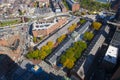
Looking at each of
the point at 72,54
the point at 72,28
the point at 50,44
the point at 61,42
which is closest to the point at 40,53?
the point at 50,44

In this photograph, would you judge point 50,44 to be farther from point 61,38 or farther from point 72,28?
point 72,28

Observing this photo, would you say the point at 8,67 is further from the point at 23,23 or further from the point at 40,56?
the point at 23,23

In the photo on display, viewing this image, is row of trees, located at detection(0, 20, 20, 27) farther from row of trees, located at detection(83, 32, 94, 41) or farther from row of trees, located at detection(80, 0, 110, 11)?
row of trees, located at detection(80, 0, 110, 11)

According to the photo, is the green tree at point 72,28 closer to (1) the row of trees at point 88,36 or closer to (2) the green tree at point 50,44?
(1) the row of trees at point 88,36

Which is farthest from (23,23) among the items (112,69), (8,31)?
(112,69)

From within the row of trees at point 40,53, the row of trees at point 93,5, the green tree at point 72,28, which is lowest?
the row of trees at point 40,53

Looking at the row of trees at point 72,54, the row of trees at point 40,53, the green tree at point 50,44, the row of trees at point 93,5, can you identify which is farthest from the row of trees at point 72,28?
the row of trees at point 93,5

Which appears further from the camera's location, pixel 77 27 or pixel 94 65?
pixel 77 27
